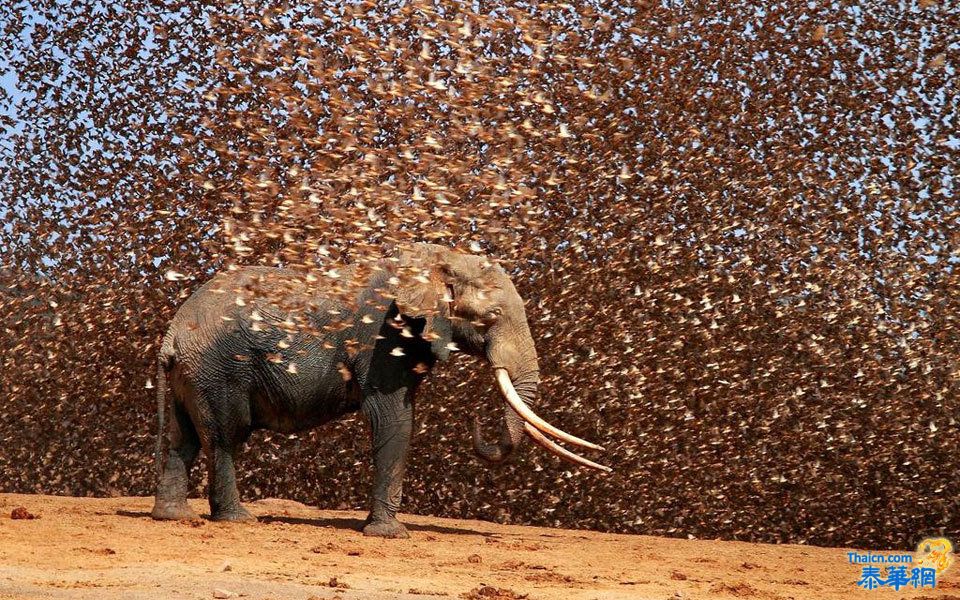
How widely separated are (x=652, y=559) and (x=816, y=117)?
4830mm

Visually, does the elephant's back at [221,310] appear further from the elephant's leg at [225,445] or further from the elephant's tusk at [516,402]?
the elephant's tusk at [516,402]

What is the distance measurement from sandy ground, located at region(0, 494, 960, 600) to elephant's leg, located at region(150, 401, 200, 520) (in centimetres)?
26

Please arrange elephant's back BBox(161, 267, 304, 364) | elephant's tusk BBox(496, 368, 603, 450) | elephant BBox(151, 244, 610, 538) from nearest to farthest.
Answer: elephant's tusk BBox(496, 368, 603, 450) → elephant BBox(151, 244, 610, 538) → elephant's back BBox(161, 267, 304, 364)

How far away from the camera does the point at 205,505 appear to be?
1046 centimetres

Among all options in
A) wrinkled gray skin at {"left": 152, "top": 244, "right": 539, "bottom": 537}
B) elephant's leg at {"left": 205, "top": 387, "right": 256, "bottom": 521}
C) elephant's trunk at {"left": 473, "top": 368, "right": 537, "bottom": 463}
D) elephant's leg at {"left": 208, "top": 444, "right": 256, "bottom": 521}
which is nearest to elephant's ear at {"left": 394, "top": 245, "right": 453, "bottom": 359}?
wrinkled gray skin at {"left": 152, "top": 244, "right": 539, "bottom": 537}

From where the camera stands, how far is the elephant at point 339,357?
8.34 metres

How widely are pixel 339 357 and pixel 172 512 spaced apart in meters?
1.74

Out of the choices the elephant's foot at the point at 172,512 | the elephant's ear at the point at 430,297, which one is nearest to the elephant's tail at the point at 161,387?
the elephant's foot at the point at 172,512

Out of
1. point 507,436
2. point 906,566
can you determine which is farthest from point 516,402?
point 906,566

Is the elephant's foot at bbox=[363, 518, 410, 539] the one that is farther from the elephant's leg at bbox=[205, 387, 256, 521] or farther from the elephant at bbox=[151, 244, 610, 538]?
Result: the elephant's leg at bbox=[205, 387, 256, 521]

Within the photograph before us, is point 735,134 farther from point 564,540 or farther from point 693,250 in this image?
point 564,540

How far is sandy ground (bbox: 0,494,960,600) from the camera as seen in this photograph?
5879mm

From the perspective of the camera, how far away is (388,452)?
27.7 ft

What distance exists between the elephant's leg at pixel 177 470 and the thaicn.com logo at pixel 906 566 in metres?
4.90
